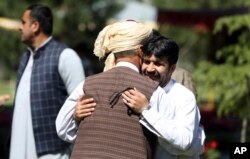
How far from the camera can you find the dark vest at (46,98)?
5.78 m

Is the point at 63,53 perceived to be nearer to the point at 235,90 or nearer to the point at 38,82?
the point at 38,82

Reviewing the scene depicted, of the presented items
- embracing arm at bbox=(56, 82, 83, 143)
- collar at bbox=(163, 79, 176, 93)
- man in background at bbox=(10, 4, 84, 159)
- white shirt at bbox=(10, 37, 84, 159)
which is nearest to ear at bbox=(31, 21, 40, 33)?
man in background at bbox=(10, 4, 84, 159)

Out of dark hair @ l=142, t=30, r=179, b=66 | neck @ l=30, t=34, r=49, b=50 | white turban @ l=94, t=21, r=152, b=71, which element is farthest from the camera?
neck @ l=30, t=34, r=49, b=50

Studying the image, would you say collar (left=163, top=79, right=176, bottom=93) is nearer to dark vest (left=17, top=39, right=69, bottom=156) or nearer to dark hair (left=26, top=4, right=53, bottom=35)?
dark vest (left=17, top=39, right=69, bottom=156)

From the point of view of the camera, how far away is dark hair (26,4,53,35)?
6.14 m

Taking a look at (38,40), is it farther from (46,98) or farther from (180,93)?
(180,93)

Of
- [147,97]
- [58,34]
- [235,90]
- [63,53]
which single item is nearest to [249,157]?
[147,97]

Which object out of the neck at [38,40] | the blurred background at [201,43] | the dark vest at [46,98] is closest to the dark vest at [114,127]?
the blurred background at [201,43]

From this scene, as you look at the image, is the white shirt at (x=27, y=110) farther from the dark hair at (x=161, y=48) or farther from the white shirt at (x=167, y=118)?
the dark hair at (x=161, y=48)

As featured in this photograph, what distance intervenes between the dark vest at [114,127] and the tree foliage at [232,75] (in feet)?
15.9

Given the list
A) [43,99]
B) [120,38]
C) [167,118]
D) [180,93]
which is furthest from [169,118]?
[43,99]

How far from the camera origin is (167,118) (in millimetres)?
3912

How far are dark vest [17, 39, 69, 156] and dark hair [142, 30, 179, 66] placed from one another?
189 centimetres

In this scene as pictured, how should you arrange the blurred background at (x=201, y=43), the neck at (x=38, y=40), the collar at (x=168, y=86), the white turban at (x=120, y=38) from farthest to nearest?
the blurred background at (x=201, y=43)
the neck at (x=38, y=40)
the collar at (x=168, y=86)
the white turban at (x=120, y=38)
